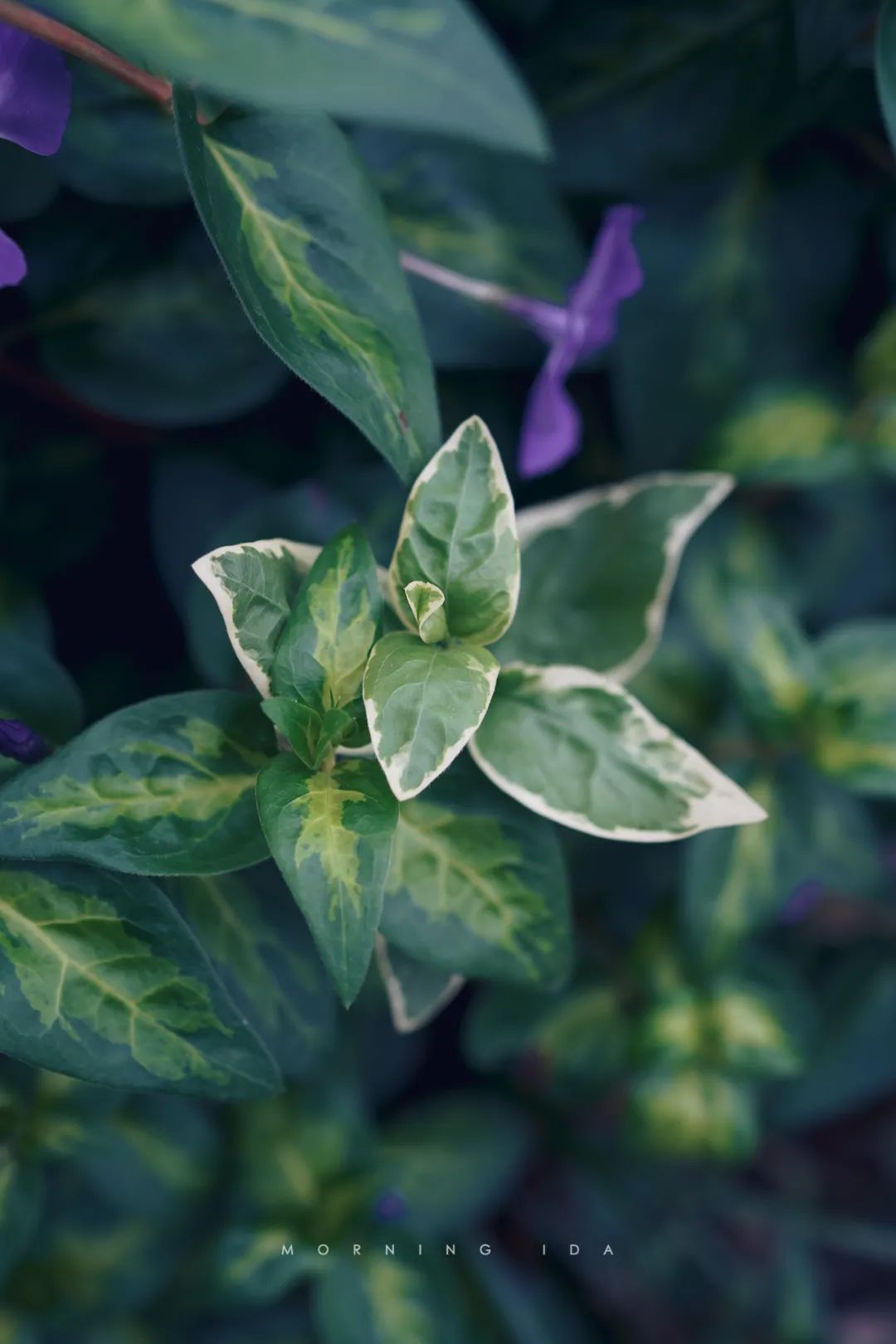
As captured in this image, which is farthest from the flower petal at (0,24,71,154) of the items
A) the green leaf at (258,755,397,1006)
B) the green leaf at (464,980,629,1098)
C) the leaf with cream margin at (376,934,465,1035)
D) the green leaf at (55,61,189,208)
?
the green leaf at (464,980,629,1098)

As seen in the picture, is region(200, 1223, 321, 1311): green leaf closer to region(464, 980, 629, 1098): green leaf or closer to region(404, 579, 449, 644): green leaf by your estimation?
region(464, 980, 629, 1098): green leaf

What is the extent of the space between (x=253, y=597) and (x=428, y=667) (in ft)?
0.28

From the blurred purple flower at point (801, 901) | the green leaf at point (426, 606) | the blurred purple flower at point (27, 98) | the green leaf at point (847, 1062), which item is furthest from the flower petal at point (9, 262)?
the green leaf at point (847, 1062)

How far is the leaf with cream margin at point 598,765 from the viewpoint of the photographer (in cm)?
54

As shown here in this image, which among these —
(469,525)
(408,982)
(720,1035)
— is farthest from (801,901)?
(469,525)

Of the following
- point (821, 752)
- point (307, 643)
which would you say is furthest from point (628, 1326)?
point (307, 643)

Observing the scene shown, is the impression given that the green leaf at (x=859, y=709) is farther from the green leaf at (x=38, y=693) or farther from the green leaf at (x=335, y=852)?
the green leaf at (x=38, y=693)

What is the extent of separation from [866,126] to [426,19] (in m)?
0.63

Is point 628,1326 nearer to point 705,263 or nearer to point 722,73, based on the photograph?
point 705,263

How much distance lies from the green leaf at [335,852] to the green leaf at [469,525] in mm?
109

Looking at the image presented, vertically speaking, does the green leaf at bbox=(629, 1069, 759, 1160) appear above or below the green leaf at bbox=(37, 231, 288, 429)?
below

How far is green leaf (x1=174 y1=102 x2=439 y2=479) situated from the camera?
0.50 metres

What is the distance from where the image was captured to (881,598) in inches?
41.6

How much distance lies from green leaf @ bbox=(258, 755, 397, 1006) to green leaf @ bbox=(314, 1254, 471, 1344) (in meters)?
0.48
